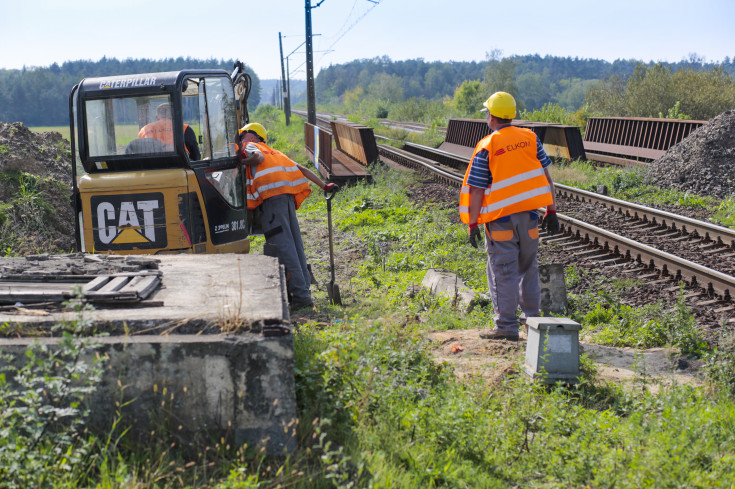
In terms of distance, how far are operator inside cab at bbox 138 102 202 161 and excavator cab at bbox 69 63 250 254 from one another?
0.01 meters

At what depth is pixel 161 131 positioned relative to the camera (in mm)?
7102

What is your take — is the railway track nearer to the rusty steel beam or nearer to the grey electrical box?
the grey electrical box

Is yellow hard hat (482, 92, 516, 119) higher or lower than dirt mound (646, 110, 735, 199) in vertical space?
higher

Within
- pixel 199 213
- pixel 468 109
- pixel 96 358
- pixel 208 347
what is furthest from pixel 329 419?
pixel 468 109

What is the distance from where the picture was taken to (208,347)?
3.55 metres

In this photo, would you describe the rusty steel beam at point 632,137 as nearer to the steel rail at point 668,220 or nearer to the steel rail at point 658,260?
the steel rail at point 668,220

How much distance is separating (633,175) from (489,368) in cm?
1075

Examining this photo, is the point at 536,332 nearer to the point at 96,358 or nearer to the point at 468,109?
the point at 96,358

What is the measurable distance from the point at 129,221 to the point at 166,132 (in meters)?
0.99

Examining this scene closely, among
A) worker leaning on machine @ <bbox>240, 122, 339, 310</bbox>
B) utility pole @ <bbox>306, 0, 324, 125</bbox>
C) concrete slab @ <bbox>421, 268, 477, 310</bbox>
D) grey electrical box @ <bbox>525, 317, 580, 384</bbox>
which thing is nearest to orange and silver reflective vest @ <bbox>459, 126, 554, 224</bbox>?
grey electrical box @ <bbox>525, 317, 580, 384</bbox>

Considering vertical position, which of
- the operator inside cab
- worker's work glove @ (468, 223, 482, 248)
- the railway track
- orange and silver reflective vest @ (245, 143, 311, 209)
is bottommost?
the railway track

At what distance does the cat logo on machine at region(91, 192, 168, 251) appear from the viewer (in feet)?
22.5

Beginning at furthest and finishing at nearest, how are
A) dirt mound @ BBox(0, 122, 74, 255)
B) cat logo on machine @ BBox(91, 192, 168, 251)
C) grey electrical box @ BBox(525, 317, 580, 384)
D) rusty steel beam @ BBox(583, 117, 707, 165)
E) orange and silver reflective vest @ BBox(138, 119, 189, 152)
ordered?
rusty steel beam @ BBox(583, 117, 707, 165) → dirt mound @ BBox(0, 122, 74, 255) → orange and silver reflective vest @ BBox(138, 119, 189, 152) → cat logo on machine @ BBox(91, 192, 168, 251) → grey electrical box @ BBox(525, 317, 580, 384)

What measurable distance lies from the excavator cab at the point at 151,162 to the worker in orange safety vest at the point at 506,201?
288 centimetres
